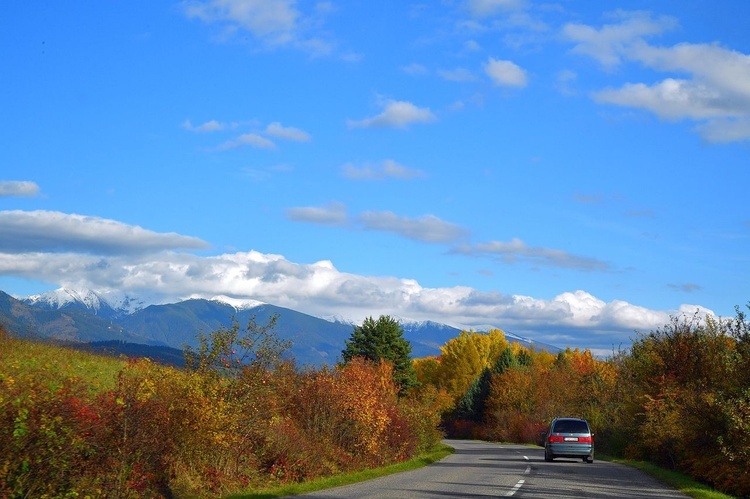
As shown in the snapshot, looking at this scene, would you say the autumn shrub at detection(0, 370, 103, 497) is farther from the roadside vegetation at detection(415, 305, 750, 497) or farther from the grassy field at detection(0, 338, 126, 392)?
the roadside vegetation at detection(415, 305, 750, 497)

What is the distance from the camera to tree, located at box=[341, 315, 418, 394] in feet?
238

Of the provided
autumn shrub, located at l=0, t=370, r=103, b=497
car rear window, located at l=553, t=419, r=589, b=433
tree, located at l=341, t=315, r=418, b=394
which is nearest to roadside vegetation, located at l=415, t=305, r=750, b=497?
car rear window, located at l=553, t=419, r=589, b=433

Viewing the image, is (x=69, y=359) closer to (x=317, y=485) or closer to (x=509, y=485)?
(x=317, y=485)

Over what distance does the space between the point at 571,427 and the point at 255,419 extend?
17.6 metres

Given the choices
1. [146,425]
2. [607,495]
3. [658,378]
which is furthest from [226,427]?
[658,378]

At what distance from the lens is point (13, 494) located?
40.5 ft

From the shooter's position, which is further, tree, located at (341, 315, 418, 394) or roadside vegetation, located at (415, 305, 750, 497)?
tree, located at (341, 315, 418, 394)

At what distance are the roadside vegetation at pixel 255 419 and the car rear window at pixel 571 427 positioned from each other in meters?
2.94

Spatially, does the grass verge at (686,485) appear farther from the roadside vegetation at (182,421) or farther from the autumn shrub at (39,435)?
the autumn shrub at (39,435)

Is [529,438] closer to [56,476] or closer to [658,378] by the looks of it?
[658,378]

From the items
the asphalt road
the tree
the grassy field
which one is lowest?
the asphalt road

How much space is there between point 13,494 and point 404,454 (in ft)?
85.7

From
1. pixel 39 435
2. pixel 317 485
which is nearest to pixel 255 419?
pixel 317 485

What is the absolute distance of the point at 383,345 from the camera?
73188mm
